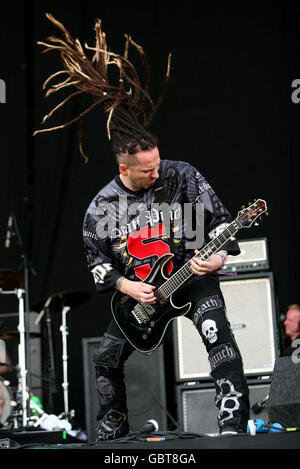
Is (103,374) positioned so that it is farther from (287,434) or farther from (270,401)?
(287,434)

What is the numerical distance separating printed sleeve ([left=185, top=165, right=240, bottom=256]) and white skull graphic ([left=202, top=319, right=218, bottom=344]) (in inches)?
16.1

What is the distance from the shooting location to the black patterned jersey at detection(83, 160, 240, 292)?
12.4 feet

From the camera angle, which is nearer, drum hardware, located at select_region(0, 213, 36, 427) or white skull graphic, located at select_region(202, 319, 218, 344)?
white skull graphic, located at select_region(202, 319, 218, 344)

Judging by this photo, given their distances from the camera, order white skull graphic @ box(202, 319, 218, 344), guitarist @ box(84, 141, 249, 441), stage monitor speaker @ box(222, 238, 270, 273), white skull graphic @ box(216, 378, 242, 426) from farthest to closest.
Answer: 1. stage monitor speaker @ box(222, 238, 270, 273)
2. guitarist @ box(84, 141, 249, 441)
3. white skull graphic @ box(202, 319, 218, 344)
4. white skull graphic @ box(216, 378, 242, 426)

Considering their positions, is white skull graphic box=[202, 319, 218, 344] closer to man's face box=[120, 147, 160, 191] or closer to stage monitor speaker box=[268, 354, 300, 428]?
stage monitor speaker box=[268, 354, 300, 428]

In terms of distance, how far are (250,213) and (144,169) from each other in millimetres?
558

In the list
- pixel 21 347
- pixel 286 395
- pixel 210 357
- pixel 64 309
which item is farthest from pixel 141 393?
pixel 286 395

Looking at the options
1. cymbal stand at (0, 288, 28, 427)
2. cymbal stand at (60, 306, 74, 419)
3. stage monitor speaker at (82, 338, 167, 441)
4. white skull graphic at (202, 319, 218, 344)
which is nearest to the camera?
white skull graphic at (202, 319, 218, 344)

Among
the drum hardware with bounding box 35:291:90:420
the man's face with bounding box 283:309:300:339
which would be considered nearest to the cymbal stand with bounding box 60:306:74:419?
the drum hardware with bounding box 35:291:90:420

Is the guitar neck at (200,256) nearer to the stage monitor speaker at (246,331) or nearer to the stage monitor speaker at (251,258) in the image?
the stage monitor speaker at (246,331)

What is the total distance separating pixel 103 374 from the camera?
377 cm

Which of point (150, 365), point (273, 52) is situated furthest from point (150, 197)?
point (273, 52)

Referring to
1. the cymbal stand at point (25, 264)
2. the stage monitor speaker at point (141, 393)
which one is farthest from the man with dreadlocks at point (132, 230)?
the cymbal stand at point (25, 264)

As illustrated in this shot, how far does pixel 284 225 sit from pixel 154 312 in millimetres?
3115
